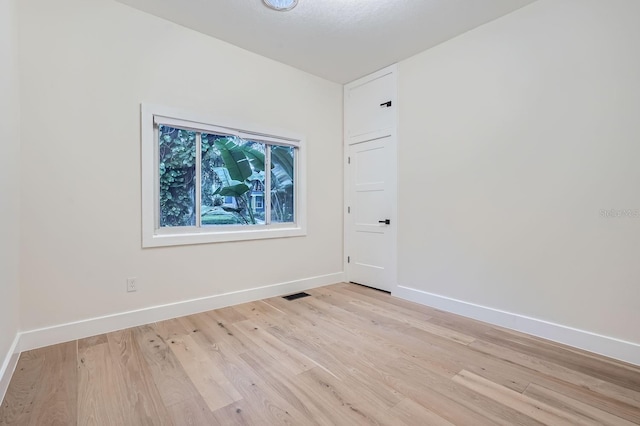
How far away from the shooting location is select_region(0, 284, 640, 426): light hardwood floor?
152 cm

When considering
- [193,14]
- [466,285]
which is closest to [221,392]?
[466,285]

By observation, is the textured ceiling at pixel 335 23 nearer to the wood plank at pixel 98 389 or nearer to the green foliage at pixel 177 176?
the green foliage at pixel 177 176

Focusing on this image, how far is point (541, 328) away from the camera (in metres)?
2.44

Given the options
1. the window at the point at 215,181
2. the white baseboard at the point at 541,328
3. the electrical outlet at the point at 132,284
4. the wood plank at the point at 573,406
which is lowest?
the wood plank at the point at 573,406

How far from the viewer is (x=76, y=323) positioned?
2354 mm

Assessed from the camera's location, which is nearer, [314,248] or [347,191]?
[314,248]

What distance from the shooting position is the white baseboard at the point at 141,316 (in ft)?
7.30

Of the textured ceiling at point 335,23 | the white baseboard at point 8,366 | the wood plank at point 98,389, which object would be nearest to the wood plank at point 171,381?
the wood plank at point 98,389

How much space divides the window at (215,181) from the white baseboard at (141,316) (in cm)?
60

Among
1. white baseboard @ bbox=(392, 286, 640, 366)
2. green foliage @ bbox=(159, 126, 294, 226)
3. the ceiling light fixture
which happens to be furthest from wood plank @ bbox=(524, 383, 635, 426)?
the ceiling light fixture

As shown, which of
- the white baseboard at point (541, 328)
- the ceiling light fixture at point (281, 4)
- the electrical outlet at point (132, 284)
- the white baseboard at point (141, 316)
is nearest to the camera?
the white baseboard at point (541, 328)

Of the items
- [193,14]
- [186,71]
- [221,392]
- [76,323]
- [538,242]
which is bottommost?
[221,392]

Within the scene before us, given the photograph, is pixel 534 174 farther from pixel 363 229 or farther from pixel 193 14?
pixel 193 14

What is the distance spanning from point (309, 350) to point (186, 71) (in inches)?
110
